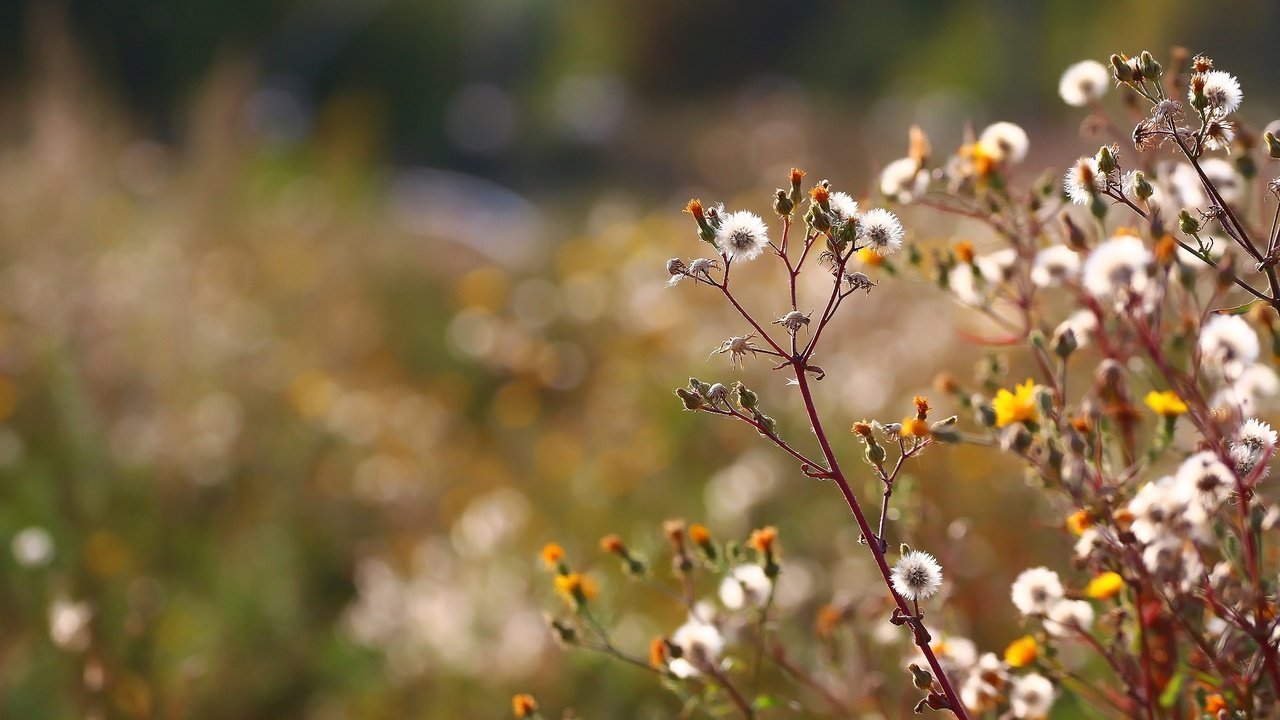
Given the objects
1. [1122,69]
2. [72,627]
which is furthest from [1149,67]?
[72,627]

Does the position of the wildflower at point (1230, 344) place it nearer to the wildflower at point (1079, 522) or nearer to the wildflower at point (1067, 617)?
the wildflower at point (1079, 522)

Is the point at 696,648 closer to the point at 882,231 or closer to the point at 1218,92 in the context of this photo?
the point at 882,231

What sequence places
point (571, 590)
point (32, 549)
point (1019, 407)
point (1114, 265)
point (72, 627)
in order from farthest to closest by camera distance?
point (32, 549) < point (72, 627) < point (571, 590) < point (1019, 407) < point (1114, 265)

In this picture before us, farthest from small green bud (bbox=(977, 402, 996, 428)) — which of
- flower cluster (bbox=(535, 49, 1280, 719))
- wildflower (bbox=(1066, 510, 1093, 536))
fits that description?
wildflower (bbox=(1066, 510, 1093, 536))

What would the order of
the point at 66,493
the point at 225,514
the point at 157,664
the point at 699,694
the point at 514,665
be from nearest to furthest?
the point at 699,694 < the point at 157,664 < the point at 514,665 < the point at 66,493 < the point at 225,514

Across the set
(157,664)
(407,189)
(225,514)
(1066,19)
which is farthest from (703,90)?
(157,664)

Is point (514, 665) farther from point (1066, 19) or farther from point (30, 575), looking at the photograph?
point (1066, 19)
